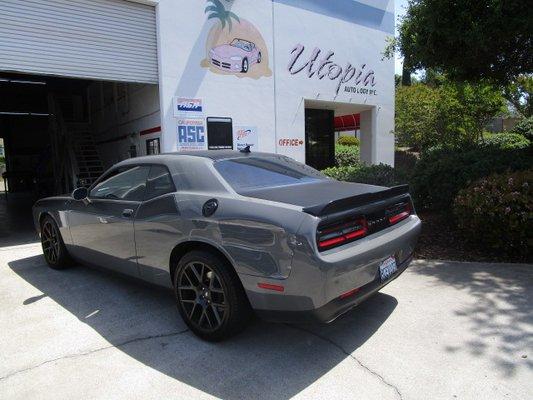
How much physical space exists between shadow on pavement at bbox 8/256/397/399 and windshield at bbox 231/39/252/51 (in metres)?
8.37

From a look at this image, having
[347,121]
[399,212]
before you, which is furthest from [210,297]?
[347,121]

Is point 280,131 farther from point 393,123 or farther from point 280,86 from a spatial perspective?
point 393,123

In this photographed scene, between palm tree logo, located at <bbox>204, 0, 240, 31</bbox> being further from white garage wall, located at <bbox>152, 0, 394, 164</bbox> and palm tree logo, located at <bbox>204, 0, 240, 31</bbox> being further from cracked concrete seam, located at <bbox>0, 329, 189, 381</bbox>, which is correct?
cracked concrete seam, located at <bbox>0, 329, 189, 381</bbox>

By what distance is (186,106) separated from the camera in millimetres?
10555

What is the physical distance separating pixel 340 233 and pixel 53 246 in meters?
4.16

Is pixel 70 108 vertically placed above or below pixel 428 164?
above

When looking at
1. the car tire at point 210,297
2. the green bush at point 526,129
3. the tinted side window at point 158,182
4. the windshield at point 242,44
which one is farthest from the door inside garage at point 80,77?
the green bush at point 526,129

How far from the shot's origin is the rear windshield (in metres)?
3.81

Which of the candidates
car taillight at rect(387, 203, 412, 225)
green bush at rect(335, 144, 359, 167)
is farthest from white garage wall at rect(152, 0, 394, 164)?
car taillight at rect(387, 203, 412, 225)

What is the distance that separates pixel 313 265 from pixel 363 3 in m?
14.5

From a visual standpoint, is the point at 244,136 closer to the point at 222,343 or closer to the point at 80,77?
the point at 80,77

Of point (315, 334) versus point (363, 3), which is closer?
point (315, 334)

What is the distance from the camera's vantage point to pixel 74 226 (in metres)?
5.04

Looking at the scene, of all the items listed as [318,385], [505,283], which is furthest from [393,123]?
[318,385]
